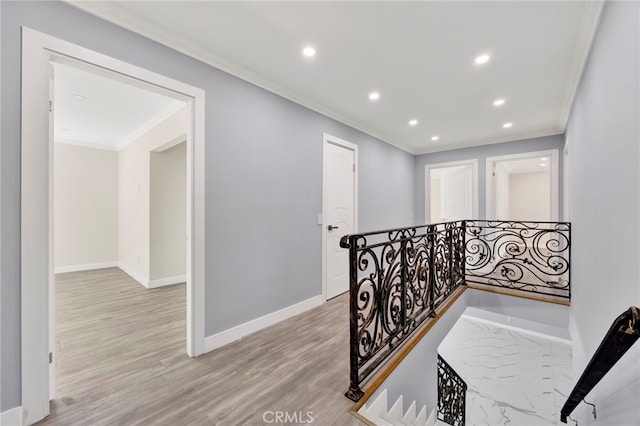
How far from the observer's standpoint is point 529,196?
8.46m

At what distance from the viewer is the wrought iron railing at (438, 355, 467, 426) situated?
367cm

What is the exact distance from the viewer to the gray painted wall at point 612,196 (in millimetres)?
1158

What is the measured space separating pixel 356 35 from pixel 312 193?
66.8 inches

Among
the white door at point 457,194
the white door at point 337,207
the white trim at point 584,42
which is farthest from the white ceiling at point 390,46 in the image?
the white door at point 457,194

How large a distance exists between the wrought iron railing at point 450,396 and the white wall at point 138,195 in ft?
15.5

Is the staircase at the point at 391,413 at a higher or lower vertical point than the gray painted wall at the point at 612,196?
lower

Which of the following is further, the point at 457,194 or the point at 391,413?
the point at 457,194

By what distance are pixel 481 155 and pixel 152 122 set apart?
19.0 ft

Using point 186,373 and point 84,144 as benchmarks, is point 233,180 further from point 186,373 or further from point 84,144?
point 84,144

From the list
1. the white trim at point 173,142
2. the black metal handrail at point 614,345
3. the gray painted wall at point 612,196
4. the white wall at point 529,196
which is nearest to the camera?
the black metal handrail at point 614,345

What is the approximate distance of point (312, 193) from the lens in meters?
3.19

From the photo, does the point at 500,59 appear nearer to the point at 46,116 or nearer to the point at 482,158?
the point at 482,158

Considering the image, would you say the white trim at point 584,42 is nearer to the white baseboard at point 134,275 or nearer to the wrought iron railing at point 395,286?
the wrought iron railing at point 395,286

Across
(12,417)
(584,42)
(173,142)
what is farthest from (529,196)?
(12,417)
